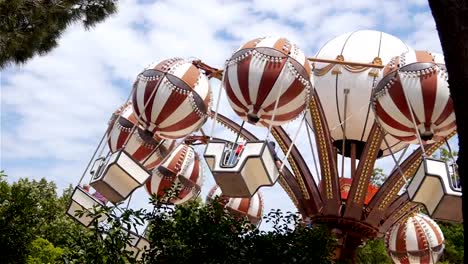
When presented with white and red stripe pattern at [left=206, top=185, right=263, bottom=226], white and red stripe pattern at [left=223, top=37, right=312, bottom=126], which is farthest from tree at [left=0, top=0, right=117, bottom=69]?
white and red stripe pattern at [left=206, top=185, right=263, bottom=226]

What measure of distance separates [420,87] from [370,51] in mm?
2928

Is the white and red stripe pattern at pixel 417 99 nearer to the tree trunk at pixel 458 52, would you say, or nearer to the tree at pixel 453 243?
the tree trunk at pixel 458 52

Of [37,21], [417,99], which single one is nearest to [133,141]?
[37,21]

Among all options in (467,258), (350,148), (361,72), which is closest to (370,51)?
(361,72)

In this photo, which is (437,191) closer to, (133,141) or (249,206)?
(133,141)

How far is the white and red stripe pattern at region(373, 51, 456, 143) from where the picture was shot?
24.9 ft

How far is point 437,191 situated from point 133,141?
4.57 meters

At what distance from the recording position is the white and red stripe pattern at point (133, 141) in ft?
31.3

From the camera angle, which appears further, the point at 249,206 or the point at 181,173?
the point at 249,206

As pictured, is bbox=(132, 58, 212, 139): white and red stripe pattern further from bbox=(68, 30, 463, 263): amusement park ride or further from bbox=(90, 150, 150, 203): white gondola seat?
bbox=(90, 150, 150, 203): white gondola seat

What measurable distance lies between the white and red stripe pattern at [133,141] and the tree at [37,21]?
1694 millimetres

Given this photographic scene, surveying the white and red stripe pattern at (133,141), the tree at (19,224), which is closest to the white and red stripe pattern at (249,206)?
the white and red stripe pattern at (133,141)

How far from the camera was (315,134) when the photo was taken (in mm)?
10055

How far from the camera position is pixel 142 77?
9031 millimetres
